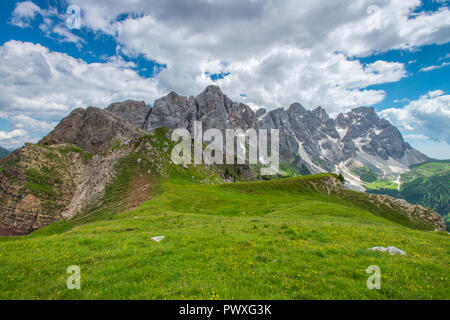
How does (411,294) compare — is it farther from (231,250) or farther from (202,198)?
(202,198)

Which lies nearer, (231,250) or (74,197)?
(231,250)

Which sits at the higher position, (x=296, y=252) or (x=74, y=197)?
(x=296, y=252)

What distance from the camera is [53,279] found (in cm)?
1059

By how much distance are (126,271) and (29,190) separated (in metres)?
140

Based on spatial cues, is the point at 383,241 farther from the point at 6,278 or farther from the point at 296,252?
the point at 6,278

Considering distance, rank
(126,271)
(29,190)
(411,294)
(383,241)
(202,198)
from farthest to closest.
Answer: (29,190) < (202,198) < (383,241) < (126,271) < (411,294)

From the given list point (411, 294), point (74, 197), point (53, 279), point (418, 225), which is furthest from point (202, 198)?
point (74, 197)

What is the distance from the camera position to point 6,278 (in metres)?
10.5

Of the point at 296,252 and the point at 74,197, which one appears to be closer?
the point at 296,252

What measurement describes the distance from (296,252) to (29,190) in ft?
480
